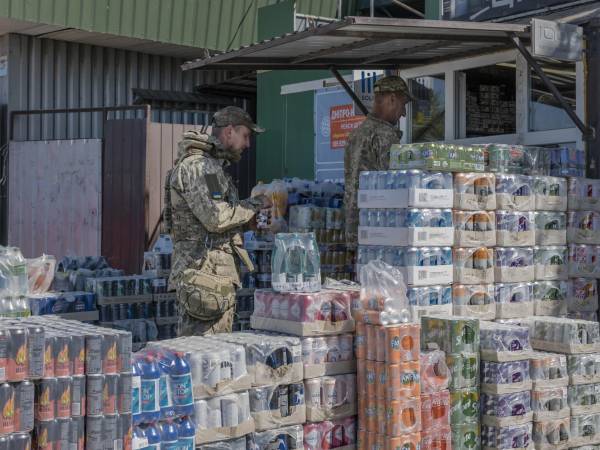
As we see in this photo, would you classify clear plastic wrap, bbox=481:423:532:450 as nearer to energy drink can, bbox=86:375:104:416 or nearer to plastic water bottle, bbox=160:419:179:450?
plastic water bottle, bbox=160:419:179:450

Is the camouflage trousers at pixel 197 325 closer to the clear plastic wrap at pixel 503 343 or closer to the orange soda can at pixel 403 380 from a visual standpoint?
the orange soda can at pixel 403 380

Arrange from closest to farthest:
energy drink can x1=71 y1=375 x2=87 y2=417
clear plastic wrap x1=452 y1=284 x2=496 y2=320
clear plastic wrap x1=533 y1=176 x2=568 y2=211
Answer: energy drink can x1=71 y1=375 x2=87 y2=417 < clear plastic wrap x1=452 y1=284 x2=496 y2=320 < clear plastic wrap x1=533 y1=176 x2=568 y2=211

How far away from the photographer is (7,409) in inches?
149

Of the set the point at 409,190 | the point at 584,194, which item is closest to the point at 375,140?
the point at 409,190

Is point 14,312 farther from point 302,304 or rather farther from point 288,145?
point 288,145

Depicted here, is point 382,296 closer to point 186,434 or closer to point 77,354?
point 186,434

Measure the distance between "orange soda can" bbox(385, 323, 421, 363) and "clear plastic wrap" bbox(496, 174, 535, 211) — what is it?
1.99 m

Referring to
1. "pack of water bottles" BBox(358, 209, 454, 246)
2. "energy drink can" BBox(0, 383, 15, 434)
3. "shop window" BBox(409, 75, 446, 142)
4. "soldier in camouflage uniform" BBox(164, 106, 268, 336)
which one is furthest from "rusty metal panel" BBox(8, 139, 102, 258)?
"energy drink can" BBox(0, 383, 15, 434)

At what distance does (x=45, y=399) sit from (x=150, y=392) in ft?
1.95

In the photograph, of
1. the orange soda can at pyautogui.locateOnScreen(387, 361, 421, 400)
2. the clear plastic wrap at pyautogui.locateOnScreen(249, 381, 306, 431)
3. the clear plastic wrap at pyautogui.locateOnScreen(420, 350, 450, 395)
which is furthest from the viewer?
the clear plastic wrap at pyautogui.locateOnScreen(420, 350, 450, 395)

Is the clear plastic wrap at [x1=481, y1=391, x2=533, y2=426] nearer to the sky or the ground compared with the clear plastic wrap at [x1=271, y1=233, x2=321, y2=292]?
nearer to the ground

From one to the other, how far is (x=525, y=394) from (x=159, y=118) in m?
11.5

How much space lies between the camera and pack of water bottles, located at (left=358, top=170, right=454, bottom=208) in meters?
6.27

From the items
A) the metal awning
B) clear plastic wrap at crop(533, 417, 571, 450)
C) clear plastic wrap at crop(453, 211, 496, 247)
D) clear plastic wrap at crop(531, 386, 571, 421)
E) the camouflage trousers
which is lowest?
clear plastic wrap at crop(533, 417, 571, 450)
